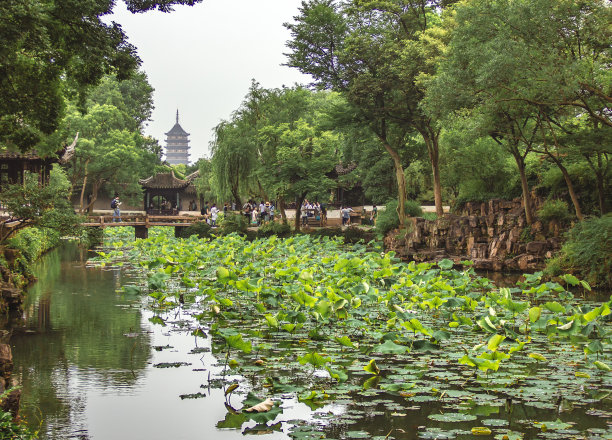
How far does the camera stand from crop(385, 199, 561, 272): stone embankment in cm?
1786

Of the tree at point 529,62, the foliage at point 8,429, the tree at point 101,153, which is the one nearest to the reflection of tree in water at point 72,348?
the foliage at point 8,429

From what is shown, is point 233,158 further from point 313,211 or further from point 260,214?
point 313,211

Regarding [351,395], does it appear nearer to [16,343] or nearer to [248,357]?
[248,357]

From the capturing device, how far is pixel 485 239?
20578mm

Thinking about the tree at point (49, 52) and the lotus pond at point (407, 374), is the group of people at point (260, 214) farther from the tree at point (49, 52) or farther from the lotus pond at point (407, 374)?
the lotus pond at point (407, 374)

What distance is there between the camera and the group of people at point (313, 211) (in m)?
35.6

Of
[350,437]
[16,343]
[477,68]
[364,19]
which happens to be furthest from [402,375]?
[364,19]

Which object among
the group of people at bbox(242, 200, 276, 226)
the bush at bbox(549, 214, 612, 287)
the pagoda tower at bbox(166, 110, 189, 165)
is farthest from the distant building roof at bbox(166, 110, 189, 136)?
the bush at bbox(549, 214, 612, 287)

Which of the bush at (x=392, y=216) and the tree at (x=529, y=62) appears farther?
the bush at (x=392, y=216)

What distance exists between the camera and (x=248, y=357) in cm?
713

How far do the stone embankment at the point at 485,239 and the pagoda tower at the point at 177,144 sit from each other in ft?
300

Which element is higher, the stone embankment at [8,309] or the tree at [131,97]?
the tree at [131,97]

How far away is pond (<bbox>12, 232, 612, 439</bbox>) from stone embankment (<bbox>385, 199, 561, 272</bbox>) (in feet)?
28.8

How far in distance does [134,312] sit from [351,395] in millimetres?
5971
